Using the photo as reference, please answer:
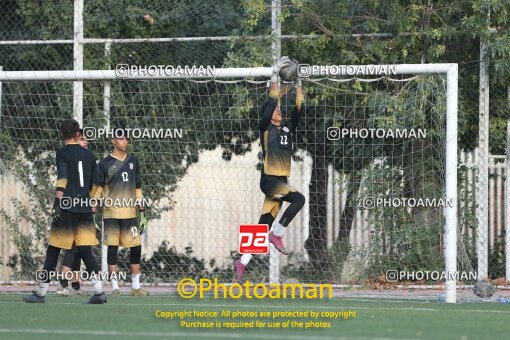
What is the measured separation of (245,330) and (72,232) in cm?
363

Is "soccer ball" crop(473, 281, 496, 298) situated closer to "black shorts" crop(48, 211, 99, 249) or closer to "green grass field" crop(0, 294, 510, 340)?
"green grass field" crop(0, 294, 510, 340)

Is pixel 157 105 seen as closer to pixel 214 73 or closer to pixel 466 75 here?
pixel 214 73

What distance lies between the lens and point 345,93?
16031 millimetres

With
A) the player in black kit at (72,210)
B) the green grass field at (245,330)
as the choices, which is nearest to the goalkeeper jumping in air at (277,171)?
the green grass field at (245,330)

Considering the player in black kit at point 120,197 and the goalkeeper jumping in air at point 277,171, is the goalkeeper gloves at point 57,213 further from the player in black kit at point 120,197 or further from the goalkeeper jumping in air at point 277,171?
the goalkeeper jumping in air at point 277,171

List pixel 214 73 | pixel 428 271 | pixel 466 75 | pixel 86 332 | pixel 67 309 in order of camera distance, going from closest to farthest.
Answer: pixel 86 332, pixel 67 309, pixel 214 73, pixel 428 271, pixel 466 75

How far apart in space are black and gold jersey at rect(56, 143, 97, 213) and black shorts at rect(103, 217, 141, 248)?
1521mm

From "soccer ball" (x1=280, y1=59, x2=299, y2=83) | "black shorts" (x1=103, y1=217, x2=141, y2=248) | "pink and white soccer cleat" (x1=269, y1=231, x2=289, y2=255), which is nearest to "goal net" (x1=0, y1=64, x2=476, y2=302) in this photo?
"soccer ball" (x1=280, y1=59, x2=299, y2=83)

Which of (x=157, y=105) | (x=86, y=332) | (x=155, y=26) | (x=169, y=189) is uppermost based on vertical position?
(x=155, y=26)

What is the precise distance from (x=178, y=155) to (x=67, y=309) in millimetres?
5778

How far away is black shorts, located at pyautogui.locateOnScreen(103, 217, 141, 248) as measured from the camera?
1390 cm

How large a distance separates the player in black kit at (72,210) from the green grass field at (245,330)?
0.39 m

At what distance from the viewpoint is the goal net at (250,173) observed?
15578 millimetres

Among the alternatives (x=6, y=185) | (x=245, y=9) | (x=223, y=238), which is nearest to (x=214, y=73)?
(x=245, y=9)
